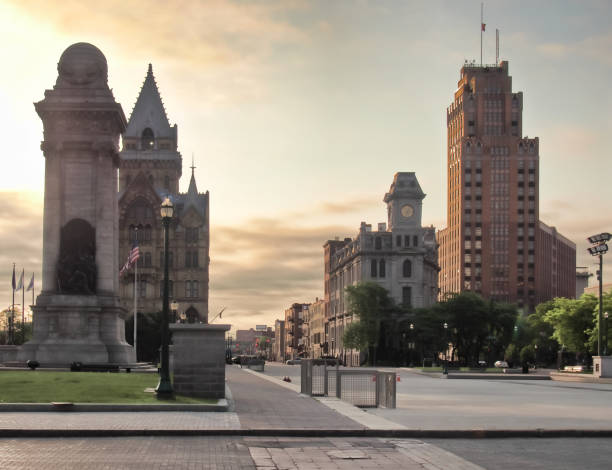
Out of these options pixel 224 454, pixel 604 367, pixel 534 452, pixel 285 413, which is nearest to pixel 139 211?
pixel 604 367

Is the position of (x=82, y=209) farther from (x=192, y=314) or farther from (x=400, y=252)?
(x=400, y=252)

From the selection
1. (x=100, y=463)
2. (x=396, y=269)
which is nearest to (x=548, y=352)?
(x=396, y=269)

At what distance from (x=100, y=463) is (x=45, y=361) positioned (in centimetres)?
4063

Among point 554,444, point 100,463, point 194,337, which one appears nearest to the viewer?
point 100,463

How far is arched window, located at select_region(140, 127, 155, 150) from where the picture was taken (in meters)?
155

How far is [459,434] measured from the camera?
66.5 ft

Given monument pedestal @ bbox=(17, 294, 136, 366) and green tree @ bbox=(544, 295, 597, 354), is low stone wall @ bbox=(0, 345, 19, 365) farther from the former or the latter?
green tree @ bbox=(544, 295, 597, 354)

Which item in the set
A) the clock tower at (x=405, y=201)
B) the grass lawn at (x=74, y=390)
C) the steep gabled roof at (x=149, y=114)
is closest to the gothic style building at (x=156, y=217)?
the steep gabled roof at (x=149, y=114)

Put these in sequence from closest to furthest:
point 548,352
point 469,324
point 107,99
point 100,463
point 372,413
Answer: point 100,463 < point 372,413 < point 107,99 < point 469,324 < point 548,352

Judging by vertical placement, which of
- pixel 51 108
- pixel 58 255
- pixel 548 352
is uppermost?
pixel 51 108

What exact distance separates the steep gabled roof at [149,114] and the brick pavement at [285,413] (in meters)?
125

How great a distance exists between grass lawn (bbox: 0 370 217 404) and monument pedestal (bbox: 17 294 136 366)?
18712mm

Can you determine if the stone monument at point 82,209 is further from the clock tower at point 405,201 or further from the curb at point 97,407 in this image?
the clock tower at point 405,201

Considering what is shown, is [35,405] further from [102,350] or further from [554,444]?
[102,350]
